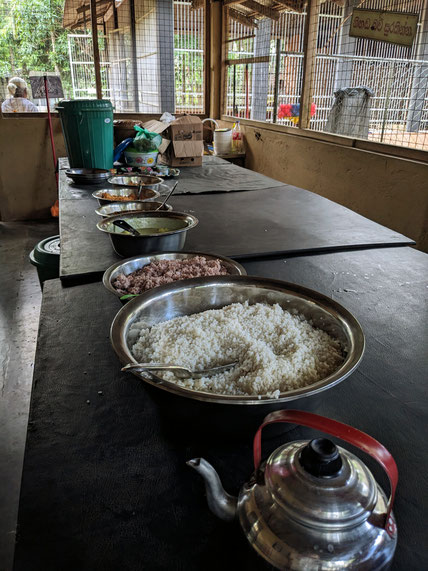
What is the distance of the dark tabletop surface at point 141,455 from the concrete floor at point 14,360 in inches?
23.7

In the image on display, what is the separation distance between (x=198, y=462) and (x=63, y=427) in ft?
1.10

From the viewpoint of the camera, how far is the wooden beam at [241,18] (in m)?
4.91

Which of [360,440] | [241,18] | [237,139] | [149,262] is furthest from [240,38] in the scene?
[360,440]

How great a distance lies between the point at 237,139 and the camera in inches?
201

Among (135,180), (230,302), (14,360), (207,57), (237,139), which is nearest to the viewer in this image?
(230,302)

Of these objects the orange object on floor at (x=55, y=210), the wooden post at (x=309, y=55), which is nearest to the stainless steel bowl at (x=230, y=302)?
the wooden post at (x=309, y=55)

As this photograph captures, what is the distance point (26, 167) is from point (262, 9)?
3.29 m

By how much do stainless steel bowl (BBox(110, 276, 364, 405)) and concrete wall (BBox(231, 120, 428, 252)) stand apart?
2.21 m

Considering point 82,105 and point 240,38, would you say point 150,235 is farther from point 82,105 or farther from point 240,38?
point 240,38

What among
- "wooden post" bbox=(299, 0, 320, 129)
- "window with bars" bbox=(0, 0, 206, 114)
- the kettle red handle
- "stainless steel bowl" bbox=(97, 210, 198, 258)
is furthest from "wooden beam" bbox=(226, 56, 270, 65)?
the kettle red handle

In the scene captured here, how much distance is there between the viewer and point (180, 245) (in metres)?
1.46

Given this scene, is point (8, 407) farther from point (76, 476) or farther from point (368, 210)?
point (368, 210)

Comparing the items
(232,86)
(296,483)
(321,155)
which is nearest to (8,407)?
(296,483)

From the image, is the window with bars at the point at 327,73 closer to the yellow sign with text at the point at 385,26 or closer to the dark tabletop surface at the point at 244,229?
the yellow sign with text at the point at 385,26
